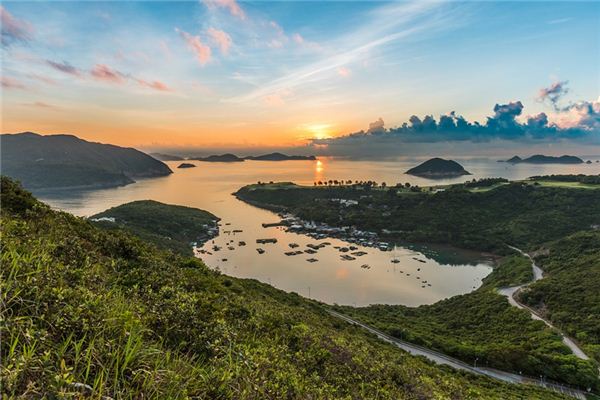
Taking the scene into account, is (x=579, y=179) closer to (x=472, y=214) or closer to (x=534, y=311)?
(x=472, y=214)

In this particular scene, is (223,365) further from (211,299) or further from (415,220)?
(415,220)

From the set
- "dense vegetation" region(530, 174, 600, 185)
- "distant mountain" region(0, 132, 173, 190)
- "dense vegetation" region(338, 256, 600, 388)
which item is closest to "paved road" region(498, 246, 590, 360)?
"dense vegetation" region(338, 256, 600, 388)

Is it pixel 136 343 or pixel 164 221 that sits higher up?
pixel 136 343

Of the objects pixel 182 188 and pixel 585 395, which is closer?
pixel 585 395

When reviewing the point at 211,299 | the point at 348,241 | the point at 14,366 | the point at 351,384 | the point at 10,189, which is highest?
the point at 10,189

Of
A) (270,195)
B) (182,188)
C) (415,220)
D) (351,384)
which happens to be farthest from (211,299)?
(182,188)

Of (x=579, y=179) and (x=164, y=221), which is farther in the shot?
(x=579, y=179)

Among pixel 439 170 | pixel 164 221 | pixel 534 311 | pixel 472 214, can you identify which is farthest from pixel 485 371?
pixel 439 170
